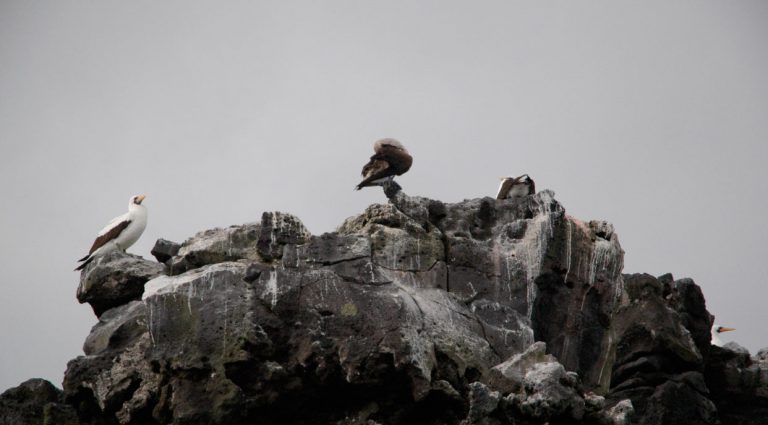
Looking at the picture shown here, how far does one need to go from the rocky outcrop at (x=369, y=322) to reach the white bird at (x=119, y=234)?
82 cm

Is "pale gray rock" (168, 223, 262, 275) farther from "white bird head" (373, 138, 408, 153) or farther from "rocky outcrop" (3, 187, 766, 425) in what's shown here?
"white bird head" (373, 138, 408, 153)

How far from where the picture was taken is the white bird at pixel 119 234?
2109 cm

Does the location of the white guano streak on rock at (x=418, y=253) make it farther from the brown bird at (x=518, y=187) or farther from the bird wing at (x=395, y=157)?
the brown bird at (x=518, y=187)

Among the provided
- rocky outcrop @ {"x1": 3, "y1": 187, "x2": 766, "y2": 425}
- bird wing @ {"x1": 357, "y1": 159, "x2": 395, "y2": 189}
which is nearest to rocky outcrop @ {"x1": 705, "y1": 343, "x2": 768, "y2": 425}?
rocky outcrop @ {"x1": 3, "y1": 187, "x2": 766, "y2": 425}

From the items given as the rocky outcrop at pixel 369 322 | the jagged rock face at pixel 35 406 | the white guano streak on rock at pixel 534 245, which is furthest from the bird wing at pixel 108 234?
the white guano streak on rock at pixel 534 245

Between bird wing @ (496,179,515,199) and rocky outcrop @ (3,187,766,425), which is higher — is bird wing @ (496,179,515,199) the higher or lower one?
the higher one

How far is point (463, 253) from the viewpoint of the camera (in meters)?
19.3

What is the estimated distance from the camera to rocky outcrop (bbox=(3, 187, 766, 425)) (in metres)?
17.1

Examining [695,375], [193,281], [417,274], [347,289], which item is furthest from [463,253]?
[695,375]

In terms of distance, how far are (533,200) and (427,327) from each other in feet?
12.1

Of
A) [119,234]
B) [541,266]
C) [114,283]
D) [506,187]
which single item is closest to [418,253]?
[541,266]

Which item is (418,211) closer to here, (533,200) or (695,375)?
(533,200)

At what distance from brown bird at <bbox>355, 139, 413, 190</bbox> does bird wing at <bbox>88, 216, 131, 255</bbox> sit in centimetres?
438

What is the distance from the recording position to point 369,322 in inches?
686
